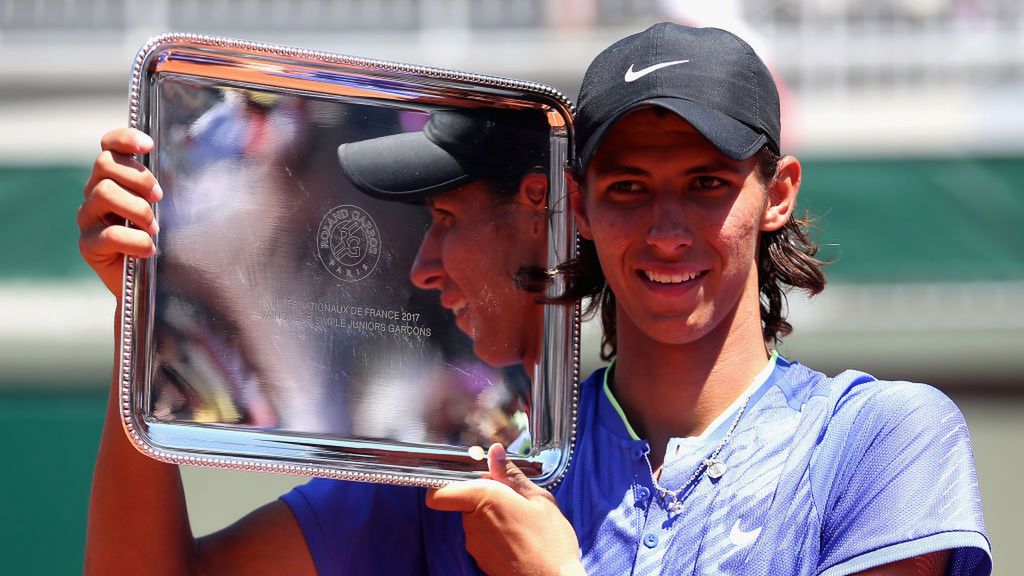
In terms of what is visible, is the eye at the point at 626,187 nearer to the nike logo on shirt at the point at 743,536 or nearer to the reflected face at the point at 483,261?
the reflected face at the point at 483,261

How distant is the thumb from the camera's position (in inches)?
74.9

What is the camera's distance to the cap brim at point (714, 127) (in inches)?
72.8

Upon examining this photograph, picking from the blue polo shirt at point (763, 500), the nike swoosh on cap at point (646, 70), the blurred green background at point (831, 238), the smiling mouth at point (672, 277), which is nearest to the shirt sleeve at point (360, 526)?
the blue polo shirt at point (763, 500)

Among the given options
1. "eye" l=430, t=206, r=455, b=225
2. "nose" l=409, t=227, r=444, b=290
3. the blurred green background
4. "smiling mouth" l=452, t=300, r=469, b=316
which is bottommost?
the blurred green background

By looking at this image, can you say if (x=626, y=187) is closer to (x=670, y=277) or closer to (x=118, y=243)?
(x=670, y=277)

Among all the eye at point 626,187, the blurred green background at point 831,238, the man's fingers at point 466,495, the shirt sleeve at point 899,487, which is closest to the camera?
the shirt sleeve at point 899,487

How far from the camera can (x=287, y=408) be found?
195cm

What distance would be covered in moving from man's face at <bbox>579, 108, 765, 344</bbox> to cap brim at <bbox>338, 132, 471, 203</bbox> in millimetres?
232

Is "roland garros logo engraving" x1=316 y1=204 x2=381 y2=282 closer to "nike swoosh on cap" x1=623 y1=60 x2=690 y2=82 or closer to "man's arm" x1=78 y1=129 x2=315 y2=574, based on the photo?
"man's arm" x1=78 y1=129 x2=315 y2=574

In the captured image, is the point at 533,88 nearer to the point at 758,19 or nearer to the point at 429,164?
the point at 429,164

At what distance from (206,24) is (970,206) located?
439cm

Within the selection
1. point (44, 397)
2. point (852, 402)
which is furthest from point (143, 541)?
point (44, 397)

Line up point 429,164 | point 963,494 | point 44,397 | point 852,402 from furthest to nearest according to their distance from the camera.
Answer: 1. point 44,397
2. point 429,164
3. point 852,402
4. point 963,494

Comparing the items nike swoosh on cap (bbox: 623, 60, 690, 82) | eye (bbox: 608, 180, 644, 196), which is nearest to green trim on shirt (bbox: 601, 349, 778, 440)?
eye (bbox: 608, 180, 644, 196)
